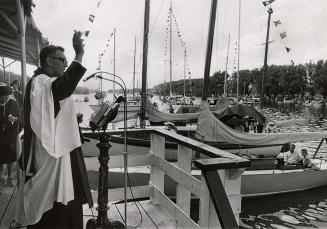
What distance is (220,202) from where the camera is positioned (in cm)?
221

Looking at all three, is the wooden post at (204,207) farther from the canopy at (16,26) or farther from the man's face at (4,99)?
the man's face at (4,99)

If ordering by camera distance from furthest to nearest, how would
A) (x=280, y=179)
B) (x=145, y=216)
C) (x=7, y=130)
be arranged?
Result: (x=280, y=179)
(x=7, y=130)
(x=145, y=216)

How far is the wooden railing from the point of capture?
226cm

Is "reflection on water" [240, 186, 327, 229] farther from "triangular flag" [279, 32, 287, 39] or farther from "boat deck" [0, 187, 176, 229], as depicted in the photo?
"triangular flag" [279, 32, 287, 39]

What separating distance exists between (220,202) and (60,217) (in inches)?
47.4

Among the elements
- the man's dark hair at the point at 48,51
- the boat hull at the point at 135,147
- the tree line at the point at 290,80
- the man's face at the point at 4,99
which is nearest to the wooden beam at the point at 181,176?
the man's dark hair at the point at 48,51

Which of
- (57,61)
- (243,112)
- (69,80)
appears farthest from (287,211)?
(69,80)

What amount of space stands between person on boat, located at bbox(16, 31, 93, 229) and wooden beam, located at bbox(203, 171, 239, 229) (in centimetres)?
98

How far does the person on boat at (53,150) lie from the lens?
2.39 meters

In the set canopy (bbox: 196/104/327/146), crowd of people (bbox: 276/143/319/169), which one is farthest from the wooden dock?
crowd of people (bbox: 276/143/319/169)

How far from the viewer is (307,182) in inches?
568

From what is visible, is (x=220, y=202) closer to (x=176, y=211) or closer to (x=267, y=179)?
(x=176, y=211)

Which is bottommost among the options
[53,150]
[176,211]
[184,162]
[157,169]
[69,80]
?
[176,211]

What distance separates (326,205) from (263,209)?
9.24ft
